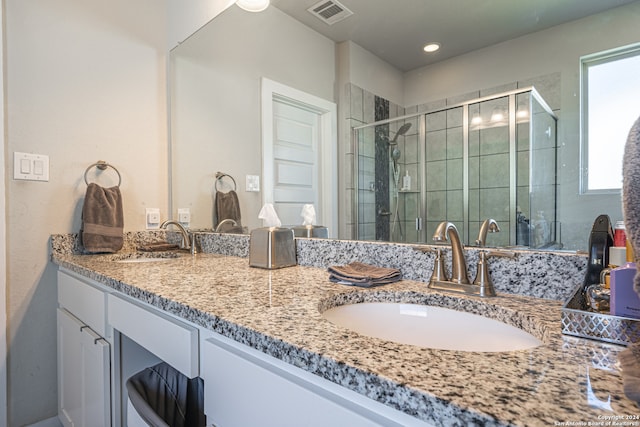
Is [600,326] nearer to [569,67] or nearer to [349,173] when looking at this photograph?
[569,67]

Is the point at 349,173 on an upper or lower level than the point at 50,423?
upper

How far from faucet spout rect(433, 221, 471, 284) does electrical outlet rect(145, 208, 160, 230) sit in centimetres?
164

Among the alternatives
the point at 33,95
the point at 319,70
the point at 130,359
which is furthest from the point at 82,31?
the point at 130,359

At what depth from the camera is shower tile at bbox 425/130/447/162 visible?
94 cm

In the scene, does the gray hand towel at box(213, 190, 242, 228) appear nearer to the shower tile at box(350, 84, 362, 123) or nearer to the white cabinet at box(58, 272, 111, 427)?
the white cabinet at box(58, 272, 111, 427)

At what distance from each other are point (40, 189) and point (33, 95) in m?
0.42

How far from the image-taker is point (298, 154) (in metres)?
1.41

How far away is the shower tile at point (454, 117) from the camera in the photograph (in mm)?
921

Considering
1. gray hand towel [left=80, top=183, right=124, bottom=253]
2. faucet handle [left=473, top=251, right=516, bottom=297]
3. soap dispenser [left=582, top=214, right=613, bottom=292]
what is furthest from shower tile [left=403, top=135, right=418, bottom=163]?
gray hand towel [left=80, top=183, right=124, bottom=253]

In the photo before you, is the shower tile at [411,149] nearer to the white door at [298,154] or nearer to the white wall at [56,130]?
the white door at [298,154]

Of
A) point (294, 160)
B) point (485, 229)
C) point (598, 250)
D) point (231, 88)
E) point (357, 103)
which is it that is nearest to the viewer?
point (598, 250)

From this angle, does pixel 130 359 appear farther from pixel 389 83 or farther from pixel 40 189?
pixel 389 83

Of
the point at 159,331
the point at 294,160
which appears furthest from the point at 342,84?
the point at 159,331

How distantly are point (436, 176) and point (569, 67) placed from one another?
375 millimetres
